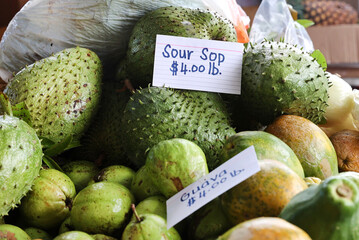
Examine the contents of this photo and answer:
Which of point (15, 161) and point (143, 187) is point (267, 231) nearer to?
point (143, 187)

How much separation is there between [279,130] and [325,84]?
35cm

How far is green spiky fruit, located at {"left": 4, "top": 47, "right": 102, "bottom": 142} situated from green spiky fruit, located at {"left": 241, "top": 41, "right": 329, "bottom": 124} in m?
0.70

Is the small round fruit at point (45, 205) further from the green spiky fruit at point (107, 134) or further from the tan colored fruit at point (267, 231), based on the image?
the tan colored fruit at point (267, 231)

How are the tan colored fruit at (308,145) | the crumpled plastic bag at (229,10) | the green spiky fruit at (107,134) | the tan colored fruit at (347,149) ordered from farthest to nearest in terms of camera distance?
the crumpled plastic bag at (229,10), the green spiky fruit at (107,134), the tan colored fruit at (347,149), the tan colored fruit at (308,145)

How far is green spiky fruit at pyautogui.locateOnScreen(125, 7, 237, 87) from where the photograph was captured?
1.72 meters

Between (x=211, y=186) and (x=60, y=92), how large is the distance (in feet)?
3.06

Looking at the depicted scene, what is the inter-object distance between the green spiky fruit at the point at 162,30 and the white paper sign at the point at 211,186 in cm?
82

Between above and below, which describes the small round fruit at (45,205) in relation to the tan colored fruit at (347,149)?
above

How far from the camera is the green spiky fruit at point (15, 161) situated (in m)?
1.17

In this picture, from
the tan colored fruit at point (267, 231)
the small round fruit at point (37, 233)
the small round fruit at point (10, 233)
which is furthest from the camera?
the small round fruit at point (37, 233)

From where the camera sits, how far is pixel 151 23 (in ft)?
5.82

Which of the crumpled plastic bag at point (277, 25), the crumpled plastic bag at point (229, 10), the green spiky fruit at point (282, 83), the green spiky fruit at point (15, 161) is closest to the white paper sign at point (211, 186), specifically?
the green spiky fruit at point (15, 161)

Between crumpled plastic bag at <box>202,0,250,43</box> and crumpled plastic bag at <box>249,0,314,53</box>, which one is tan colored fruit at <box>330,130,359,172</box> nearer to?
crumpled plastic bag at <box>202,0,250,43</box>

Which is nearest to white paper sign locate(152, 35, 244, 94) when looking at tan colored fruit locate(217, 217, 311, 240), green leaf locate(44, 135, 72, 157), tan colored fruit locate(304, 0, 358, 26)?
green leaf locate(44, 135, 72, 157)
